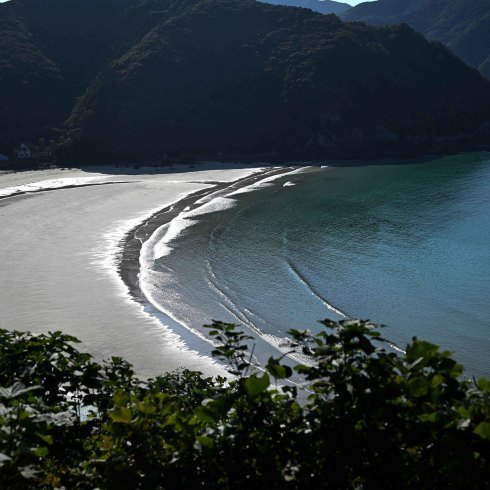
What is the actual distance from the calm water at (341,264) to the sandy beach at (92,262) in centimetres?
166

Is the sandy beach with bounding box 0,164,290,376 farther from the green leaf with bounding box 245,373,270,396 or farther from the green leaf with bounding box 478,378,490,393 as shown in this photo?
the green leaf with bounding box 478,378,490,393

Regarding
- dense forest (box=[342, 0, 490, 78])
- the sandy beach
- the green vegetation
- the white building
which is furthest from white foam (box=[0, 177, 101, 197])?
dense forest (box=[342, 0, 490, 78])

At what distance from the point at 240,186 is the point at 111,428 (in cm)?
5220

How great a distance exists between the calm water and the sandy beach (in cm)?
166

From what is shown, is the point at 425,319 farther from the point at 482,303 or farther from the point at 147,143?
the point at 147,143

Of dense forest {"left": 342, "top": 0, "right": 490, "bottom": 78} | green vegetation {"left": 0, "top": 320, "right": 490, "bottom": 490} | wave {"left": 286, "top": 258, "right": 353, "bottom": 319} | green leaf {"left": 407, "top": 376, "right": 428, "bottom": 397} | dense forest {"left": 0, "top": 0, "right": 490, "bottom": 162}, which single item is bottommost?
wave {"left": 286, "top": 258, "right": 353, "bottom": 319}

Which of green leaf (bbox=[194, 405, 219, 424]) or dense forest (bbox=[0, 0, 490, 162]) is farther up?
dense forest (bbox=[0, 0, 490, 162])

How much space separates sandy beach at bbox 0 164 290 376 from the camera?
63.2 feet

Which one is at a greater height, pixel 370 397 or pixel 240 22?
pixel 240 22

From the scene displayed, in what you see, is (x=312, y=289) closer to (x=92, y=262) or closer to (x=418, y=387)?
(x=92, y=262)

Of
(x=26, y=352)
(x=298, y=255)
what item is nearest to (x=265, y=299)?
(x=298, y=255)

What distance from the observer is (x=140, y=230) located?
→ 3691cm

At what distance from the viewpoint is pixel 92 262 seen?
29.5m

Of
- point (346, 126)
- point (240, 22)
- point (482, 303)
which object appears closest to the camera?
point (482, 303)
